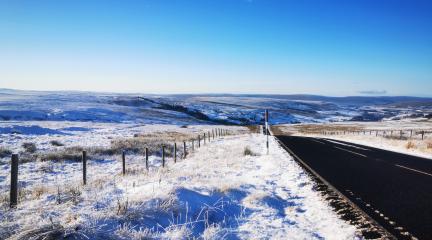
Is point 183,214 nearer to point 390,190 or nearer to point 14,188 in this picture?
point 14,188

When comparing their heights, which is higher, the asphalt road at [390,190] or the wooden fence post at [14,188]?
the wooden fence post at [14,188]

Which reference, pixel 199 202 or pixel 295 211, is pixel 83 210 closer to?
pixel 199 202

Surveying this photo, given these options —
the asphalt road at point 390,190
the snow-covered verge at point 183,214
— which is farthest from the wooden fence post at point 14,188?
the asphalt road at point 390,190

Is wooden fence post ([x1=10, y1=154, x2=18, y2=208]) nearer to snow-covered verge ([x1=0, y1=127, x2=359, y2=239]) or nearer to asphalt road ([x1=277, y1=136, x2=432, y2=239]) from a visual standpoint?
snow-covered verge ([x1=0, y1=127, x2=359, y2=239])

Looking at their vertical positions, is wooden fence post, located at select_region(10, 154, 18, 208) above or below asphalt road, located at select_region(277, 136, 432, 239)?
above

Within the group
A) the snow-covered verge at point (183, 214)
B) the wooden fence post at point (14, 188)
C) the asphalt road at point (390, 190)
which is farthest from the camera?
the wooden fence post at point (14, 188)

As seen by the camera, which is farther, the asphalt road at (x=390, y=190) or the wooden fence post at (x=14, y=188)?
the wooden fence post at (x=14, y=188)

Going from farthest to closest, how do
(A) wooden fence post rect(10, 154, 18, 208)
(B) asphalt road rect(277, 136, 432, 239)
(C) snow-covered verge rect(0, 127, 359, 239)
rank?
1. (A) wooden fence post rect(10, 154, 18, 208)
2. (B) asphalt road rect(277, 136, 432, 239)
3. (C) snow-covered verge rect(0, 127, 359, 239)

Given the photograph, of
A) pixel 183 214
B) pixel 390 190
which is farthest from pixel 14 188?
pixel 390 190

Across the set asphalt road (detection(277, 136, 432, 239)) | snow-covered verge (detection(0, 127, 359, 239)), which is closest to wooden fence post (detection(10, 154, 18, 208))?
snow-covered verge (detection(0, 127, 359, 239))

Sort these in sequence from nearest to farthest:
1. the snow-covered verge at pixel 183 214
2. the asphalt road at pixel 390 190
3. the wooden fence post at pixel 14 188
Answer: the snow-covered verge at pixel 183 214 → the asphalt road at pixel 390 190 → the wooden fence post at pixel 14 188

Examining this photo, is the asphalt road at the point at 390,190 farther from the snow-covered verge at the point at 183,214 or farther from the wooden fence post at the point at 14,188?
the wooden fence post at the point at 14,188

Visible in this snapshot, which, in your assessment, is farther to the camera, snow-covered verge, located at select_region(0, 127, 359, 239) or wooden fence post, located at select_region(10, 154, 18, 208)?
wooden fence post, located at select_region(10, 154, 18, 208)

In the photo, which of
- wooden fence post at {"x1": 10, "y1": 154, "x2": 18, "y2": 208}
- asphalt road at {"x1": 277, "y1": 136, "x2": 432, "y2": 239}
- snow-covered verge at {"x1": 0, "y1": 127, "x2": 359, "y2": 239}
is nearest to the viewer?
snow-covered verge at {"x1": 0, "y1": 127, "x2": 359, "y2": 239}
